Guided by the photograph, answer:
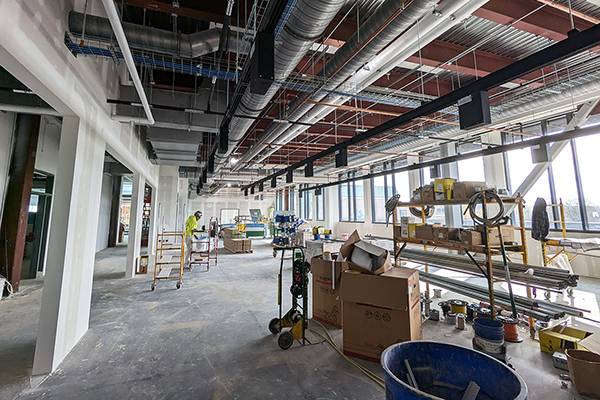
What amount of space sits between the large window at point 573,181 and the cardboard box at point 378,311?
176 inches

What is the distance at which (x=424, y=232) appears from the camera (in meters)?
3.78

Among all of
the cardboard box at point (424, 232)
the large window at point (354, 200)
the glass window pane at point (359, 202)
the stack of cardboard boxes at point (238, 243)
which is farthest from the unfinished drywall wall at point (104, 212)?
the cardboard box at point (424, 232)

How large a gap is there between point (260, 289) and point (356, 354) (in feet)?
9.01

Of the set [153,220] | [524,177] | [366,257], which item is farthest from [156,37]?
[524,177]

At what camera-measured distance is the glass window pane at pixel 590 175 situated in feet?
17.4

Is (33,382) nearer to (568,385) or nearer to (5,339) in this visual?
(5,339)

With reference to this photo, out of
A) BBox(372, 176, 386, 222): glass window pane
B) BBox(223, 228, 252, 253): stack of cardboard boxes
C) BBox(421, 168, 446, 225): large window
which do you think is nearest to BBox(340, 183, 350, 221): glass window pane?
BBox(372, 176, 386, 222): glass window pane

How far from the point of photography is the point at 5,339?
2895 millimetres

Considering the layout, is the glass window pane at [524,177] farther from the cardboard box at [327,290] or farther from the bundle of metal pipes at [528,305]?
the cardboard box at [327,290]

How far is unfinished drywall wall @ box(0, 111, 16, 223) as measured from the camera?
4363 mm

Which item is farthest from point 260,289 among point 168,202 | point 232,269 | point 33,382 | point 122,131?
point 168,202

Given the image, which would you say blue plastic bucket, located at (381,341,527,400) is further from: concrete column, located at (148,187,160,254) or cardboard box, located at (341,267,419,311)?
concrete column, located at (148,187,160,254)

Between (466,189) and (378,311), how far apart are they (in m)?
2.06

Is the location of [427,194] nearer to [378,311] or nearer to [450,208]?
[378,311]
